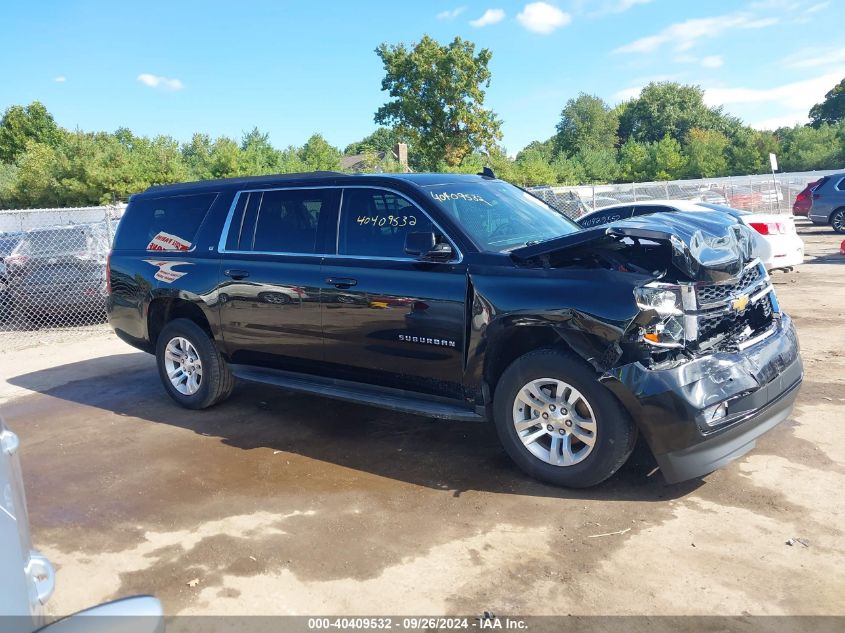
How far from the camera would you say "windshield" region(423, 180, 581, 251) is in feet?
15.7

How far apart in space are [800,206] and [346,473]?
912 inches

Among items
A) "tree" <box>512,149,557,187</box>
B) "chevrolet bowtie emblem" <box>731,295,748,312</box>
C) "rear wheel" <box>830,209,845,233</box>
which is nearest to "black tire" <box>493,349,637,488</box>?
"chevrolet bowtie emblem" <box>731,295,748,312</box>

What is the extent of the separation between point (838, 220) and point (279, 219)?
19.6 meters

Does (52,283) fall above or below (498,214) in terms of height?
below

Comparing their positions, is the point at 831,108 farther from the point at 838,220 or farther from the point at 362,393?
the point at 362,393

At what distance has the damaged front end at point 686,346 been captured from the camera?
3.79 m

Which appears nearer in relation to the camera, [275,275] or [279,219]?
[275,275]

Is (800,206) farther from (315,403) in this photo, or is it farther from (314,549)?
(314,549)

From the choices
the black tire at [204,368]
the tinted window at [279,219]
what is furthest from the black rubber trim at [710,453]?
the black tire at [204,368]

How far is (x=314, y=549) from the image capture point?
12.3 ft

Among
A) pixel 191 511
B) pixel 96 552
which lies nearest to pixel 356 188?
pixel 191 511

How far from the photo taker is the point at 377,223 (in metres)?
5.04

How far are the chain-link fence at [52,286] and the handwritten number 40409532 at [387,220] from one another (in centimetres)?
694

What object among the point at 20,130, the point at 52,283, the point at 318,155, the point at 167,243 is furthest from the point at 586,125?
the point at 167,243
